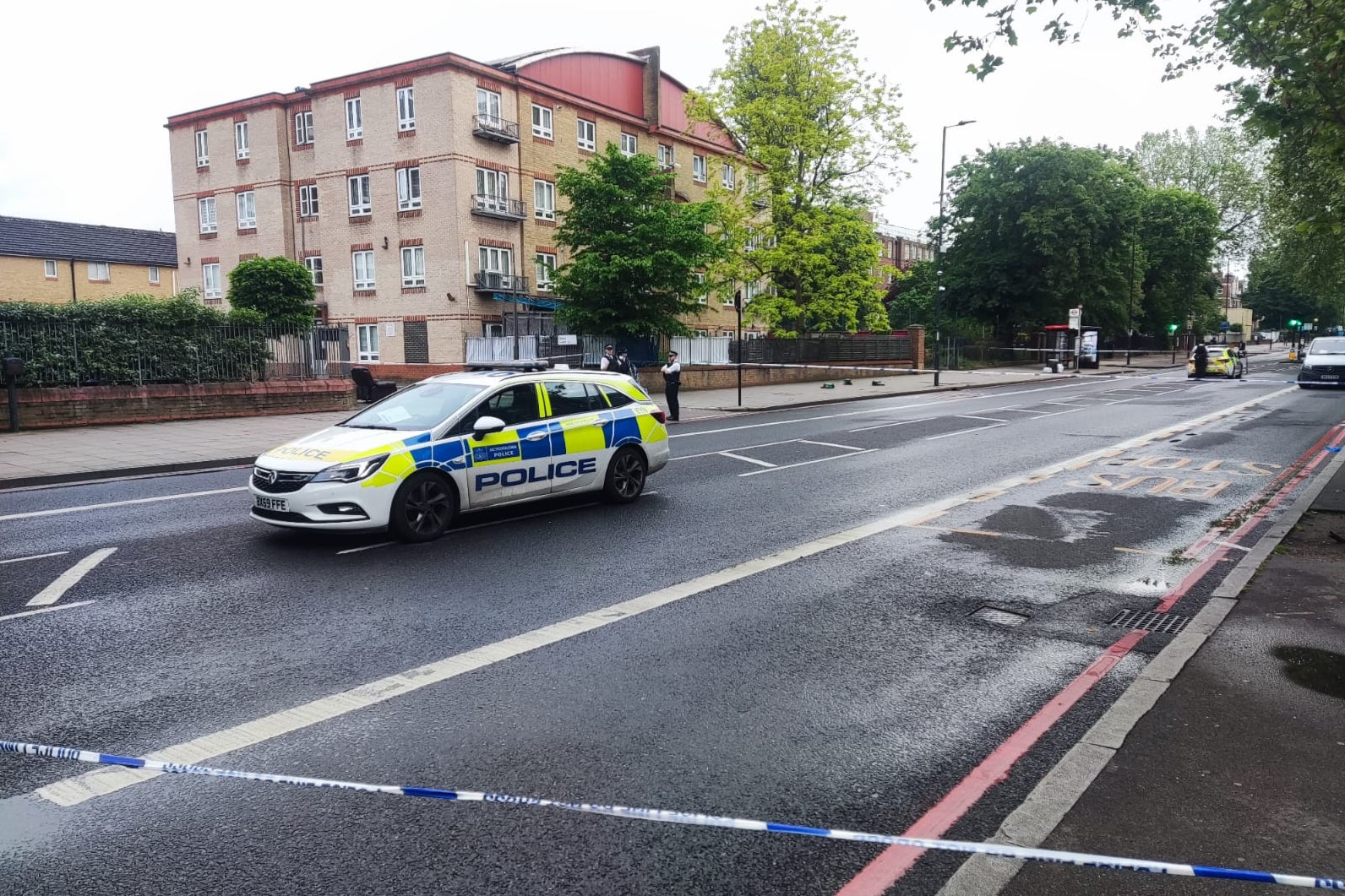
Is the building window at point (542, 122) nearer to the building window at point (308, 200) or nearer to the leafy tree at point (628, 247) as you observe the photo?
the building window at point (308, 200)

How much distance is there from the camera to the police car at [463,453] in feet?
27.2

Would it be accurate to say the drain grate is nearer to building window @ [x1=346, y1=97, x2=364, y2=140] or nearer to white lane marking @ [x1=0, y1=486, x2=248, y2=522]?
white lane marking @ [x1=0, y1=486, x2=248, y2=522]

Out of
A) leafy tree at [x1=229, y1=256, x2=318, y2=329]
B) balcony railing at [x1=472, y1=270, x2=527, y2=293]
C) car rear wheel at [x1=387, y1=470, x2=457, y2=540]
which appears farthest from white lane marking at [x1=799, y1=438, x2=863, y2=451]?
leafy tree at [x1=229, y1=256, x2=318, y2=329]

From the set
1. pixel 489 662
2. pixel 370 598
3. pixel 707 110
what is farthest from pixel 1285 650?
pixel 707 110

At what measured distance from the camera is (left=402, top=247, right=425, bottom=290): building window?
37719mm

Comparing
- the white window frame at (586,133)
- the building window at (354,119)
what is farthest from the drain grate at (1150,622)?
the white window frame at (586,133)

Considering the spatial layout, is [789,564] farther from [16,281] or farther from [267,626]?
[16,281]

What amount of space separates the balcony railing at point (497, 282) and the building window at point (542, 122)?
678 cm

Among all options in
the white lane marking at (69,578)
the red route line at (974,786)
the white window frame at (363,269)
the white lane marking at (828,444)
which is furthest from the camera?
the white window frame at (363,269)

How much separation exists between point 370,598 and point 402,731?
257 centimetres

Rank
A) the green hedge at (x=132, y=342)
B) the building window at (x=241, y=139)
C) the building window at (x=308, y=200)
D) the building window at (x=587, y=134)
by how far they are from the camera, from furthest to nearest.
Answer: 1. the building window at (x=241, y=139)
2. the building window at (x=587, y=134)
3. the building window at (x=308, y=200)
4. the green hedge at (x=132, y=342)

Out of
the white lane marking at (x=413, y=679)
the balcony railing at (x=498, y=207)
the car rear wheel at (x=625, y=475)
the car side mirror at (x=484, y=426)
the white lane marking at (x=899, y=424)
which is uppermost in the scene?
the balcony railing at (x=498, y=207)

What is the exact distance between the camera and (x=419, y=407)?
31.1ft

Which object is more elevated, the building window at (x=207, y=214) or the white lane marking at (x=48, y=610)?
the building window at (x=207, y=214)
